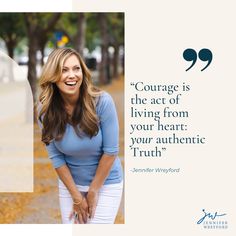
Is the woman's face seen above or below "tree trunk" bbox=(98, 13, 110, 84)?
below

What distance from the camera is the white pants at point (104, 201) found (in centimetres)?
506

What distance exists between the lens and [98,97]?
16.1ft

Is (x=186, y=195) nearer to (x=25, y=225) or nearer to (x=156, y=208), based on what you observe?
(x=156, y=208)

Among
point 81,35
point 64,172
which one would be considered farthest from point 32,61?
point 64,172

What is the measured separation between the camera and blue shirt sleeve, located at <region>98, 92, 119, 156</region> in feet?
16.0

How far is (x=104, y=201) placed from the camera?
5.06 metres

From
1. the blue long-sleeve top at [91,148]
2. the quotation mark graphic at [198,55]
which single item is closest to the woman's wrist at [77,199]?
the blue long-sleeve top at [91,148]

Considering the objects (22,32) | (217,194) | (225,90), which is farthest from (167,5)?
(22,32)

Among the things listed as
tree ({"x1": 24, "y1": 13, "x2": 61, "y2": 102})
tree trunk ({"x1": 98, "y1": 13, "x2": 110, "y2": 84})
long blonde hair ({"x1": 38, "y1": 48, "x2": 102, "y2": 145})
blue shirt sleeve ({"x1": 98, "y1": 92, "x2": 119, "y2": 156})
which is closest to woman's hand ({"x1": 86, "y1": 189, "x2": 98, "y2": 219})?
blue shirt sleeve ({"x1": 98, "y1": 92, "x2": 119, "y2": 156})

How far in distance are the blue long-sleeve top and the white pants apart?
0.16 ft

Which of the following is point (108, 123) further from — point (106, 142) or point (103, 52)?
point (103, 52)

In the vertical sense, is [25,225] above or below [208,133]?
below

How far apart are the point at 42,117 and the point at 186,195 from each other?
1.71 m

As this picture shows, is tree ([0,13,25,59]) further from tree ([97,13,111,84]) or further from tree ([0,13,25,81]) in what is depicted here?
tree ([97,13,111,84])
